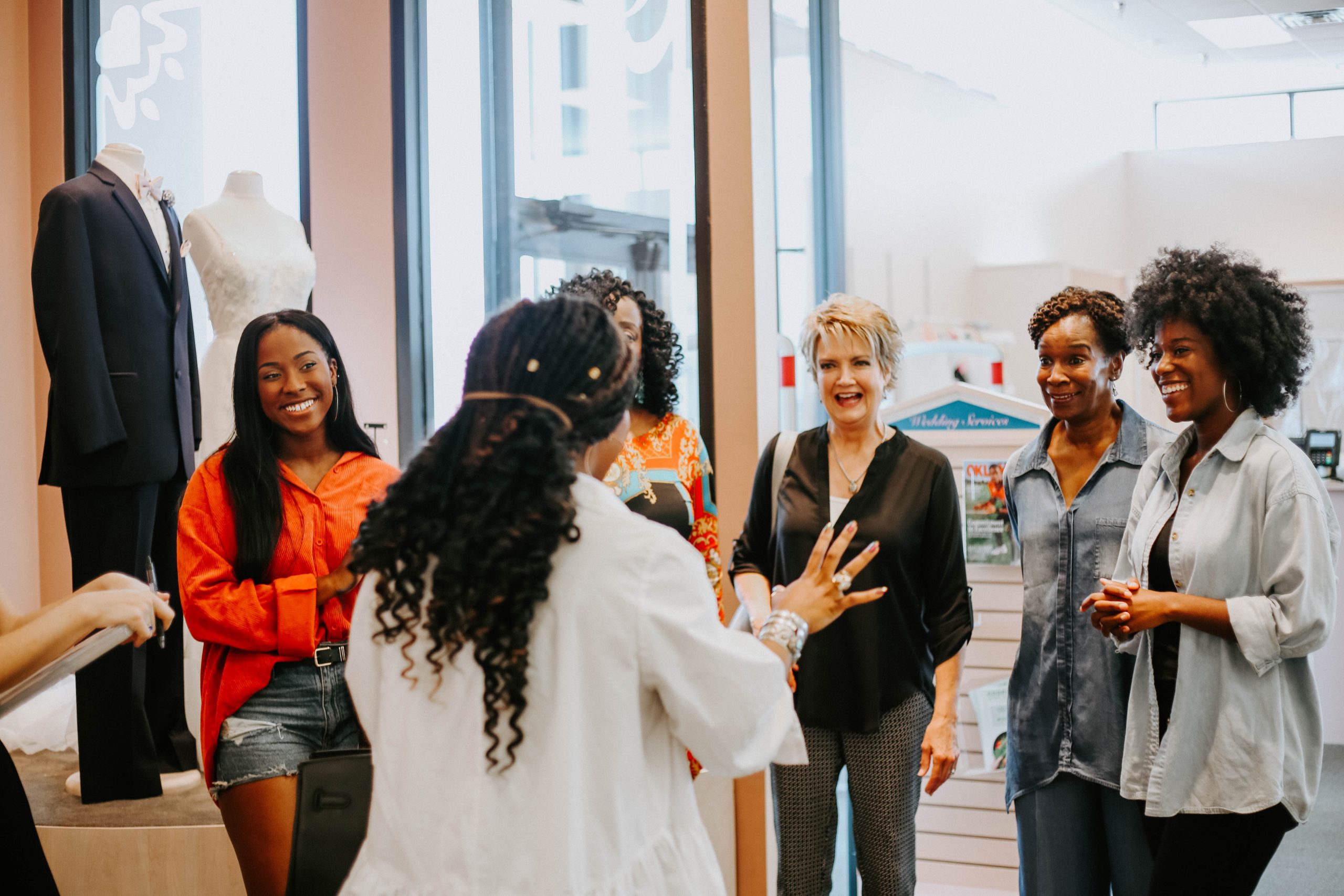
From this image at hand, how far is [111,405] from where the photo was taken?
3143 millimetres

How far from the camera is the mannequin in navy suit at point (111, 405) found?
10.3 feet

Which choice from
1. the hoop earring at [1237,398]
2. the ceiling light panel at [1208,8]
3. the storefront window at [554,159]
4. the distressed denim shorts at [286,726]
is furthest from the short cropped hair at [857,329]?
the ceiling light panel at [1208,8]

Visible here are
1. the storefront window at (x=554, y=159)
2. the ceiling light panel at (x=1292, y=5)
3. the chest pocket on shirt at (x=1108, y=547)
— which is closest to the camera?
the chest pocket on shirt at (x=1108, y=547)

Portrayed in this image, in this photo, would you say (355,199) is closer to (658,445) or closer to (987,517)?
(658,445)

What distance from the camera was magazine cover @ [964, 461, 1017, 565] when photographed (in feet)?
11.0

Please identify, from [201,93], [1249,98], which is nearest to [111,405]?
[201,93]

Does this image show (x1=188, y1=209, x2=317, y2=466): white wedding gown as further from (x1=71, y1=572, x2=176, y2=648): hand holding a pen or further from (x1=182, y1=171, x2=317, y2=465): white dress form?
(x1=71, y1=572, x2=176, y2=648): hand holding a pen

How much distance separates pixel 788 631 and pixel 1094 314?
121cm

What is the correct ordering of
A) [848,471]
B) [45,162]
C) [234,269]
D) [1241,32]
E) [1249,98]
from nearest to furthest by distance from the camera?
1. [848,471]
2. [234,269]
3. [45,162]
4. [1241,32]
5. [1249,98]

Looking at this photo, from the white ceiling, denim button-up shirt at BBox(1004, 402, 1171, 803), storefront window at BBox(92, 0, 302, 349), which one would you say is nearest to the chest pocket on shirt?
denim button-up shirt at BBox(1004, 402, 1171, 803)

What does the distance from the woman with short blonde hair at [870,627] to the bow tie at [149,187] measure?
6.67ft

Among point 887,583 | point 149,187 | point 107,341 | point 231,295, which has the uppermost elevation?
point 149,187

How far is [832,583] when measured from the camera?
1.59 m

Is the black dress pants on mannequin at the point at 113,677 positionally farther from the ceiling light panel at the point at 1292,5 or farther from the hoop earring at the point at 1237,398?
the ceiling light panel at the point at 1292,5
